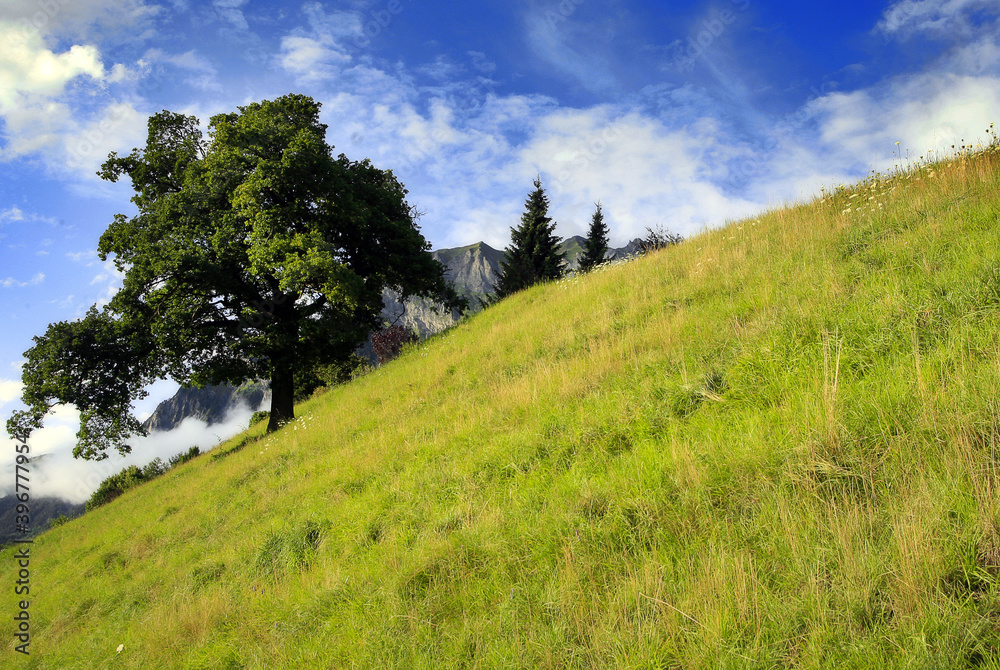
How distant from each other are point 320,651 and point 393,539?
1.11 metres

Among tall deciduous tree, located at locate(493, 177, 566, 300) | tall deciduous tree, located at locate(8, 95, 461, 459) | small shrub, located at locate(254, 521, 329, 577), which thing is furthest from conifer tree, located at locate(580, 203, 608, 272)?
small shrub, located at locate(254, 521, 329, 577)

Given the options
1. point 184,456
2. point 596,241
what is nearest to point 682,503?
point 184,456

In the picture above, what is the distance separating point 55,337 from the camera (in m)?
14.8

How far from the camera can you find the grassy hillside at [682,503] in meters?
2.26

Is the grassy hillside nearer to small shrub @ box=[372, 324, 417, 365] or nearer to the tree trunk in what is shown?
the tree trunk

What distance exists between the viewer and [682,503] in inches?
125

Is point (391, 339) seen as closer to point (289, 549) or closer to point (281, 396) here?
point (281, 396)

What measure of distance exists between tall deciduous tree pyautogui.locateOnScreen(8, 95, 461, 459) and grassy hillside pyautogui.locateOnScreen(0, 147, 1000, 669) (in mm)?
9021

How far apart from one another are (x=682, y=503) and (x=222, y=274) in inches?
700

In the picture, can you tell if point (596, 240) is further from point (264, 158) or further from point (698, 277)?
point (698, 277)

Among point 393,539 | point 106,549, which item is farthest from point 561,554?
point 106,549

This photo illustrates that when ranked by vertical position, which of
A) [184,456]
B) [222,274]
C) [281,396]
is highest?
[222,274]

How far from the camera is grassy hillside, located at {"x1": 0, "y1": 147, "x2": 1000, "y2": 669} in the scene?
2.26 meters

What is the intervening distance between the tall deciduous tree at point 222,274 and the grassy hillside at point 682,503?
902 centimetres
